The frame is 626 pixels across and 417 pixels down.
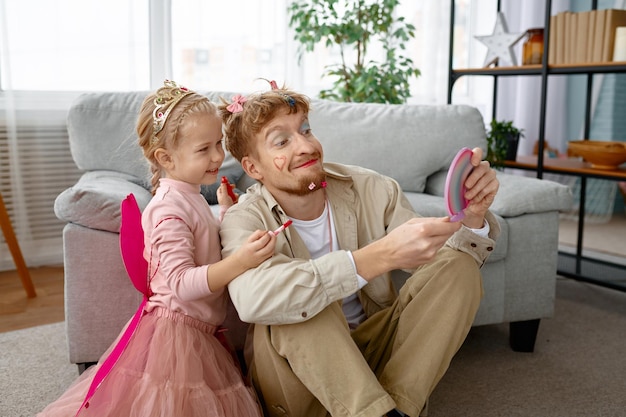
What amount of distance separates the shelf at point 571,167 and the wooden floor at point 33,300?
208 cm

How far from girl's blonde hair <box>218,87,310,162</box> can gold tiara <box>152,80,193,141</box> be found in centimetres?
11

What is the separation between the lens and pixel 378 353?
5.27 ft

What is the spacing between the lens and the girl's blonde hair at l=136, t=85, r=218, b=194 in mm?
1543

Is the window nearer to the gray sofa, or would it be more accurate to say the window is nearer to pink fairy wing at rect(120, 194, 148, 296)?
the gray sofa

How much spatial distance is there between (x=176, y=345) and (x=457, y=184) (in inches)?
27.6

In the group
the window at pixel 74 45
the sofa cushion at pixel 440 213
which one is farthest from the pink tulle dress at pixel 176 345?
the window at pixel 74 45

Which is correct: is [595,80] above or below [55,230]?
above

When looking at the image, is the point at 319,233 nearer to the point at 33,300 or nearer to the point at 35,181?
the point at 33,300

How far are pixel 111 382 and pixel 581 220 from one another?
2497 mm

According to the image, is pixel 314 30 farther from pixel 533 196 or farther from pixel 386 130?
pixel 533 196

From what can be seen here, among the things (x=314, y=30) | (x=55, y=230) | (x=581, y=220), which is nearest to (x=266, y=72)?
(x=314, y=30)

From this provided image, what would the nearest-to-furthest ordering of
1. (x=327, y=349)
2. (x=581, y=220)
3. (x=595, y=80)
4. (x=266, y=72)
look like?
(x=327, y=349) < (x=581, y=220) < (x=266, y=72) < (x=595, y=80)

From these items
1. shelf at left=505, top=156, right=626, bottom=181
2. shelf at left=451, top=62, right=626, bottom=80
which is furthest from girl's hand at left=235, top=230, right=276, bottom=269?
shelf at left=451, top=62, right=626, bottom=80

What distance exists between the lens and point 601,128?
434cm
